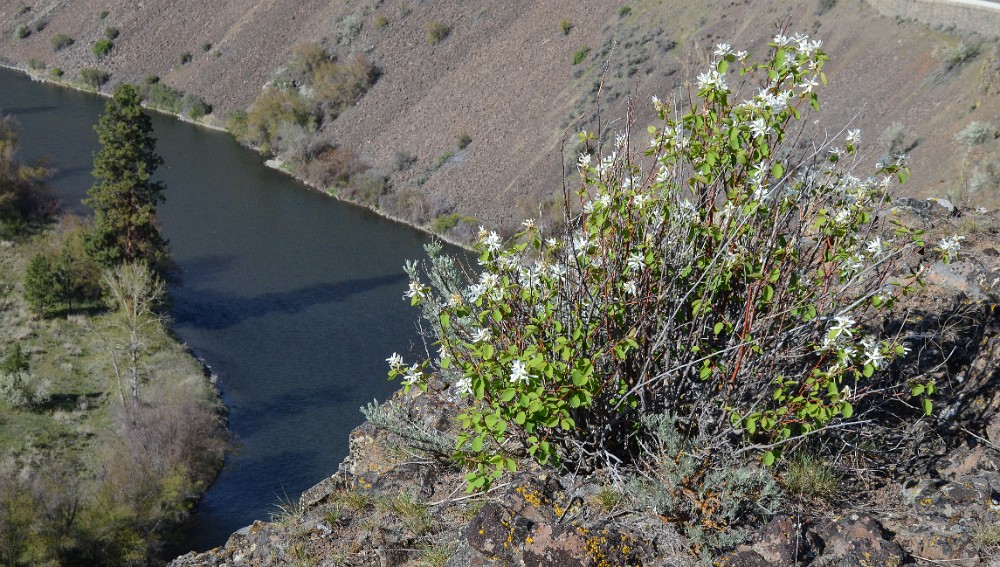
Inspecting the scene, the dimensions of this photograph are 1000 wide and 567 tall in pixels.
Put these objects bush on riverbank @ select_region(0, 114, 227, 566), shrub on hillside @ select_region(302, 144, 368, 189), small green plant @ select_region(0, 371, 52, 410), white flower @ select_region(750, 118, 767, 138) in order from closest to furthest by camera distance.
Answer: white flower @ select_region(750, 118, 767, 138) < bush on riverbank @ select_region(0, 114, 227, 566) < small green plant @ select_region(0, 371, 52, 410) < shrub on hillside @ select_region(302, 144, 368, 189)

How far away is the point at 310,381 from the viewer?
29.6 meters

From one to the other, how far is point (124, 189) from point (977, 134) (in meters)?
27.4

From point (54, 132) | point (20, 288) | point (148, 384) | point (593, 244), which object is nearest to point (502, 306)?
point (593, 244)

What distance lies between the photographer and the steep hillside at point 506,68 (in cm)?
3028

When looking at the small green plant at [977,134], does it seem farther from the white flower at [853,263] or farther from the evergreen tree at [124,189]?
the evergreen tree at [124,189]

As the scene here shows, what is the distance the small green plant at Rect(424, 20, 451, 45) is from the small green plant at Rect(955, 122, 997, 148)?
3512cm

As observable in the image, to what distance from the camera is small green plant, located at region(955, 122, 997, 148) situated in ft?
85.4

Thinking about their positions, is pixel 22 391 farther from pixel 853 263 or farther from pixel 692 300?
pixel 853 263

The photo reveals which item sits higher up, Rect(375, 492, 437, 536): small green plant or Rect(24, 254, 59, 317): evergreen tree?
Rect(375, 492, 437, 536): small green plant

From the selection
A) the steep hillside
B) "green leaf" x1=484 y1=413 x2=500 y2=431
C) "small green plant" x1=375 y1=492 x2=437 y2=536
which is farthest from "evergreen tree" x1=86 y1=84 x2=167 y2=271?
"green leaf" x1=484 y1=413 x2=500 y2=431

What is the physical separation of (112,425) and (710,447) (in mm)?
25102

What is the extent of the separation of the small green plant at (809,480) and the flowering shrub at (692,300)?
196mm

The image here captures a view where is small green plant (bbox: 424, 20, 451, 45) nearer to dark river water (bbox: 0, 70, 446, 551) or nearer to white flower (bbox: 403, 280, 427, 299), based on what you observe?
dark river water (bbox: 0, 70, 446, 551)

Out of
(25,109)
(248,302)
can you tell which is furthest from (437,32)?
(25,109)
